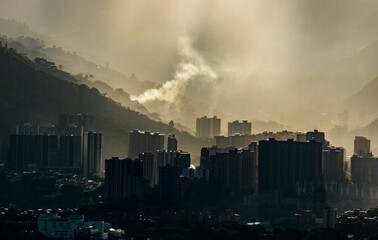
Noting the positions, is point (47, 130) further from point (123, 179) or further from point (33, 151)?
point (123, 179)

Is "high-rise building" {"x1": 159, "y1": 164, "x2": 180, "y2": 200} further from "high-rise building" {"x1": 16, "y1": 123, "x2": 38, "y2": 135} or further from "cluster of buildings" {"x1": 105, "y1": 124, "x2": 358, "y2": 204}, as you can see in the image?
"high-rise building" {"x1": 16, "y1": 123, "x2": 38, "y2": 135}

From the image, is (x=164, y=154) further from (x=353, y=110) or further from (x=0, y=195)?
(x=353, y=110)

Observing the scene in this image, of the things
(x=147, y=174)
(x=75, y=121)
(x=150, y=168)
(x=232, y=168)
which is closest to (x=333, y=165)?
(x=232, y=168)

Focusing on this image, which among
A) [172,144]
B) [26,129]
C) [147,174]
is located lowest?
[147,174]

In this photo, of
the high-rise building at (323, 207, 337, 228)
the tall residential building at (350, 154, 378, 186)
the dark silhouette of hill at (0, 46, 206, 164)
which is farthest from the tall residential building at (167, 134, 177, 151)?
the high-rise building at (323, 207, 337, 228)

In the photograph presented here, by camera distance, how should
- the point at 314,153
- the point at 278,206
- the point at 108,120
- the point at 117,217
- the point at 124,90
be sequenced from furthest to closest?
the point at 124,90 → the point at 108,120 → the point at 314,153 → the point at 278,206 → the point at 117,217

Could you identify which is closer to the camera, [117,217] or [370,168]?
[117,217]

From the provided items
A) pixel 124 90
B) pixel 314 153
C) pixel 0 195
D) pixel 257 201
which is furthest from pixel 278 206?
pixel 124 90
